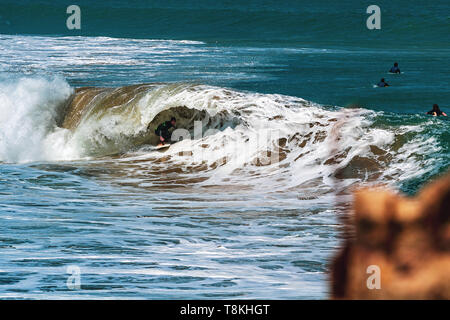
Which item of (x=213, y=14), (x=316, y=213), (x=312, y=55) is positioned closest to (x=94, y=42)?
(x=312, y=55)

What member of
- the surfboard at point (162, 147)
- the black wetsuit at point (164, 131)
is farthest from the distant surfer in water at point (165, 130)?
the surfboard at point (162, 147)

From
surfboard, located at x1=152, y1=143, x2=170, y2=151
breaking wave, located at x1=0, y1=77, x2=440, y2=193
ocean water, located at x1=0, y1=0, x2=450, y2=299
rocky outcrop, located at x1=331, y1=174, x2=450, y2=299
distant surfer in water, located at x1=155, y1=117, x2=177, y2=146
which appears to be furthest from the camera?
distant surfer in water, located at x1=155, y1=117, x2=177, y2=146

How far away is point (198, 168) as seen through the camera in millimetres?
15164

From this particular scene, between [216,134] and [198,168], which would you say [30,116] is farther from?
[198,168]

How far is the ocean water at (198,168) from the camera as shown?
22.4 feet

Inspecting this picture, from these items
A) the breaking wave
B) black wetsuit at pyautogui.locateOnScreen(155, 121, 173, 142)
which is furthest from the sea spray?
black wetsuit at pyautogui.locateOnScreen(155, 121, 173, 142)

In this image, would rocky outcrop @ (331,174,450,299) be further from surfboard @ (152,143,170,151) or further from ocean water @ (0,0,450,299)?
surfboard @ (152,143,170,151)

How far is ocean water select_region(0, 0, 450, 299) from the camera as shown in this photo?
6832 mm

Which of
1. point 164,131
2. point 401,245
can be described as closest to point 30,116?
point 164,131

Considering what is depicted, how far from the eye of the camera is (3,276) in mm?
6504
